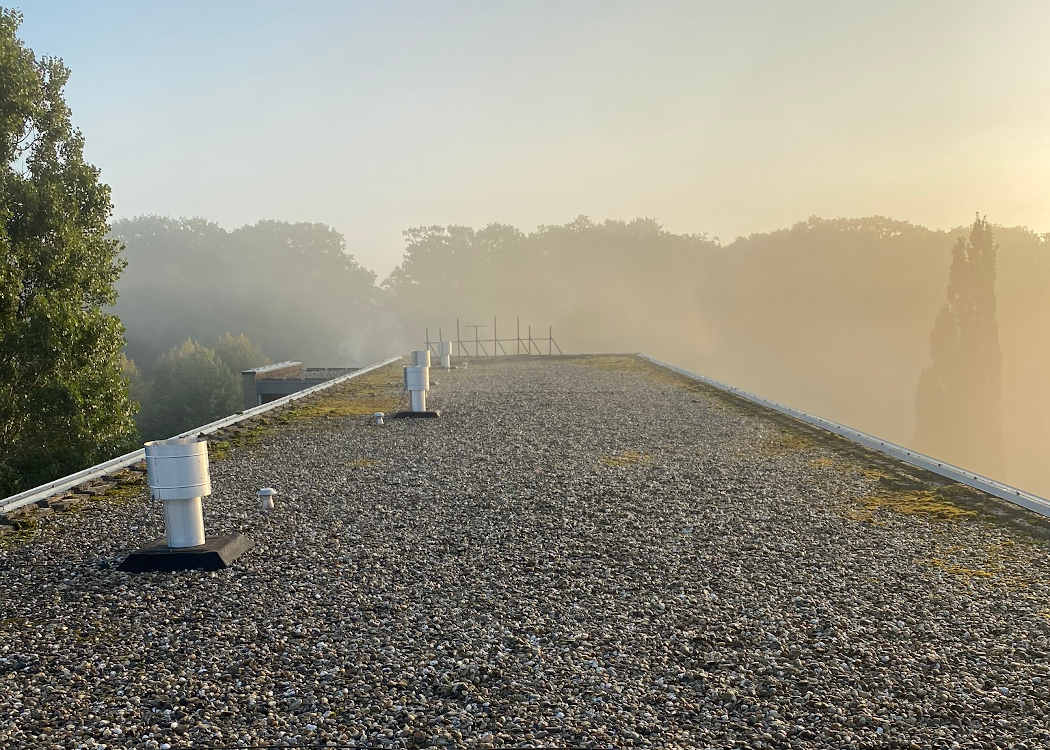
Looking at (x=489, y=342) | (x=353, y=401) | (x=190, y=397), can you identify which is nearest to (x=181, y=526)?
(x=353, y=401)

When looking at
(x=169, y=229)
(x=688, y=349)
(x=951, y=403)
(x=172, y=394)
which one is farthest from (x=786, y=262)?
(x=169, y=229)

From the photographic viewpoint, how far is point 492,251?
98875mm

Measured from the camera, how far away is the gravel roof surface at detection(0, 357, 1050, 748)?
3484mm

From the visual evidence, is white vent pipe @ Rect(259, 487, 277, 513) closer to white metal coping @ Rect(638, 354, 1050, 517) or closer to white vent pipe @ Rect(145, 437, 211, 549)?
white vent pipe @ Rect(145, 437, 211, 549)

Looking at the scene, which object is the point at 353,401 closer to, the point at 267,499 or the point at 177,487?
the point at 267,499

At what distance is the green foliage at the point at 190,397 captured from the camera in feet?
168

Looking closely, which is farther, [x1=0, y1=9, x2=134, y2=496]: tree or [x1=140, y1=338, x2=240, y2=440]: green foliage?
[x1=140, y1=338, x2=240, y2=440]: green foliage

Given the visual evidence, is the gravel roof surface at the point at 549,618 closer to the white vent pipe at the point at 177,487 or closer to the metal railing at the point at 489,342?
the white vent pipe at the point at 177,487

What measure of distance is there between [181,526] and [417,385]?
8.05 m

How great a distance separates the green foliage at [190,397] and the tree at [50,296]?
1359 inches

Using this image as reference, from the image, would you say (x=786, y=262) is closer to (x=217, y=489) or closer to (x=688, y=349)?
(x=688, y=349)

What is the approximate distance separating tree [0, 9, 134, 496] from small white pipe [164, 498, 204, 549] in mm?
9844

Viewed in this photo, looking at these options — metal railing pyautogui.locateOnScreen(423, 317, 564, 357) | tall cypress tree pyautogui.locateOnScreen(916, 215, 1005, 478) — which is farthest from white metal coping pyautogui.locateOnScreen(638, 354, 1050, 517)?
tall cypress tree pyautogui.locateOnScreen(916, 215, 1005, 478)

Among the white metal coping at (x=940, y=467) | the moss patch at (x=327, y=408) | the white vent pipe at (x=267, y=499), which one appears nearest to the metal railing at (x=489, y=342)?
the moss patch at (x=327, y=408)
